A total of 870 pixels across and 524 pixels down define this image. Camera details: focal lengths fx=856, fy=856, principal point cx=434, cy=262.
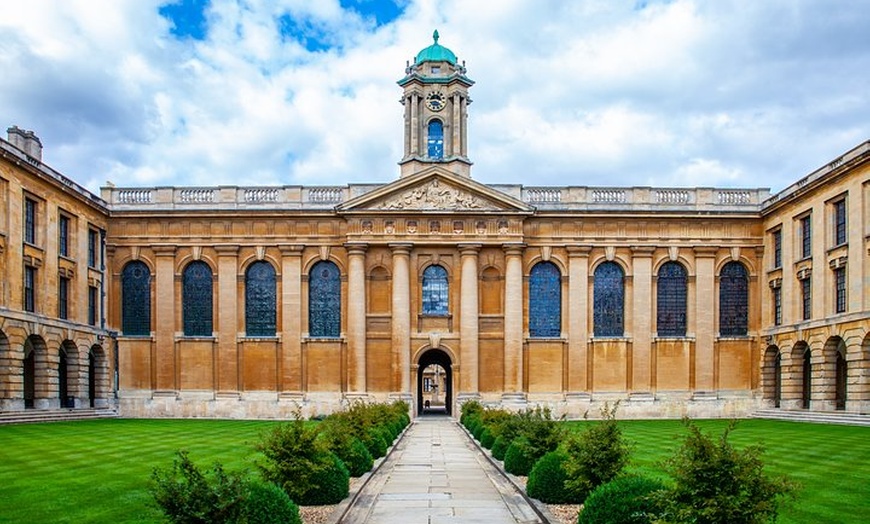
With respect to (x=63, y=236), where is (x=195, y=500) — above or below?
below

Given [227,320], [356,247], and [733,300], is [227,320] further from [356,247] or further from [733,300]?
[733,300]

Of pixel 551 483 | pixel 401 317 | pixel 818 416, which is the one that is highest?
pixel 401 317

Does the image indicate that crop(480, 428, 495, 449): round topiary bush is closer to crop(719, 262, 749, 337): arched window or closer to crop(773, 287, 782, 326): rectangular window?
crop(773, 287, 782, 326): rectangular window

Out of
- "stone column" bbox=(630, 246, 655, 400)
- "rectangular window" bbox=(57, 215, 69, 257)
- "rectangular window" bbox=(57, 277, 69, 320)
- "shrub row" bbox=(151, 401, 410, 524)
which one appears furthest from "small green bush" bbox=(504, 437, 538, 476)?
"rectangular window" bbox=(57, 215, 69, 257)

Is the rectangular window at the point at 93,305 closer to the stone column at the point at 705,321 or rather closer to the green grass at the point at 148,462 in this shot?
the green grass at the point at 148,462

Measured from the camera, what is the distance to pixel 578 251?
51125mm

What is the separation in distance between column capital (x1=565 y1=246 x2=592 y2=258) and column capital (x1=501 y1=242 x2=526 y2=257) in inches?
116

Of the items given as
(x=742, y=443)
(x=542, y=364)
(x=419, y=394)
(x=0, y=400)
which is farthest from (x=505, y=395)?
(x=0, y=400)

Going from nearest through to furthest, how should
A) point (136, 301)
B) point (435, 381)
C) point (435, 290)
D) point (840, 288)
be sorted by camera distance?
point (840, 288) < point (435, 290) < point (136, 301) < point (435, 381)

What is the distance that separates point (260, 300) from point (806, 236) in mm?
31195

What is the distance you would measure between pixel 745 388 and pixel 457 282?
18.3m

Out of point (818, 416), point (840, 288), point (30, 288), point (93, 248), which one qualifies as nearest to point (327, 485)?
point (30, 288)

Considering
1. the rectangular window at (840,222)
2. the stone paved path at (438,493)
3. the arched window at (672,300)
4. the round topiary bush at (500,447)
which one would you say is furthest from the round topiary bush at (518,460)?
the arched window at (672,300)

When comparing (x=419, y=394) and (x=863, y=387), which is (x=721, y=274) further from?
(x=419, y=394)
